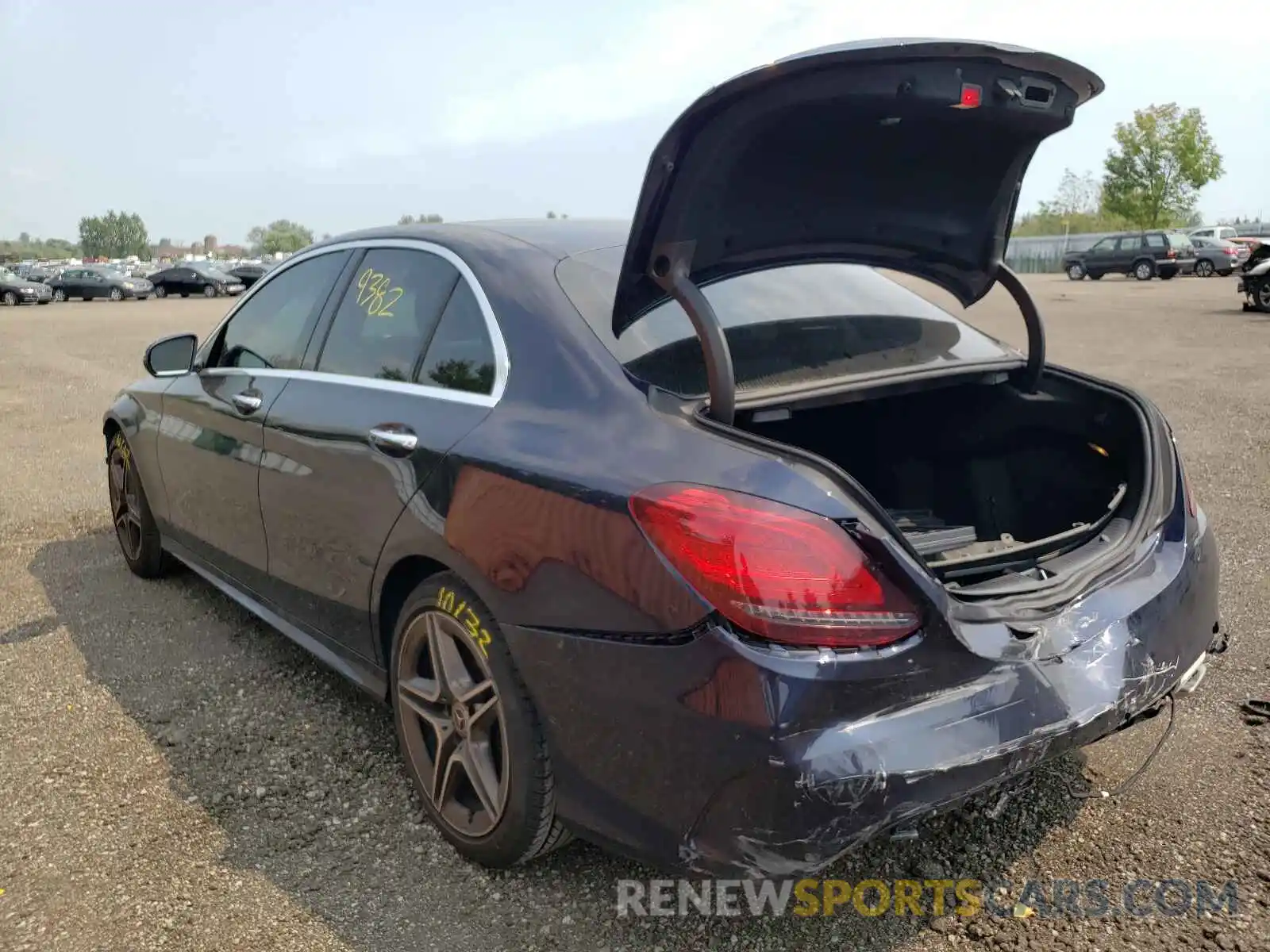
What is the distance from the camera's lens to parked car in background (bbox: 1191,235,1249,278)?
116 feet

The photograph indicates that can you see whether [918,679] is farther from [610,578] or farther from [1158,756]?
[1158,756]

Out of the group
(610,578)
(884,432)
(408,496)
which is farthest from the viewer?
(884,432)

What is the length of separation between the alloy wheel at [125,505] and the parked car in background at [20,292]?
40036 millimetres

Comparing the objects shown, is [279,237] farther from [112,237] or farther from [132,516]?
[132,516]

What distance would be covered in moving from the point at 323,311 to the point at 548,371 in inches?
53.8

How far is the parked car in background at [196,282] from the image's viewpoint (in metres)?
43.3

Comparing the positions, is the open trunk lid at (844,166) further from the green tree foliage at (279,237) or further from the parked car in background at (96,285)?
the green tree foliage at (279,237)

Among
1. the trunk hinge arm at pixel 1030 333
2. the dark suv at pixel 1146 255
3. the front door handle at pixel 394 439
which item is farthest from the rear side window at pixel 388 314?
the dark suv at pixel 1146 255

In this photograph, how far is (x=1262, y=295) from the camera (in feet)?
61.0

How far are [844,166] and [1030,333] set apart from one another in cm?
99

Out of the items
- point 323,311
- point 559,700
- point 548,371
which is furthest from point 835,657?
point 323,311

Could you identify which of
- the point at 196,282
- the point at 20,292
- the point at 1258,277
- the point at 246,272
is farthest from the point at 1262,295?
the point at 20,292

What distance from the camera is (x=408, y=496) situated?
8.99ft

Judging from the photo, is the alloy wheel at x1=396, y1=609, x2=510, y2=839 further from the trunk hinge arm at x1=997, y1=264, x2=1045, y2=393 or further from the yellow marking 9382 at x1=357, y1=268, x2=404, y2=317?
the trunk hinge arm at x1=997, y1=264, x2=1045, y2=393
